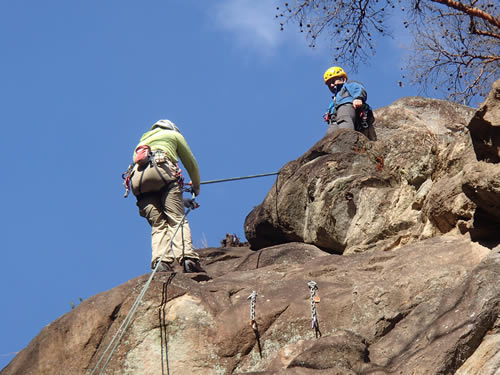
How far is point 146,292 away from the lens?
8859 millimetres

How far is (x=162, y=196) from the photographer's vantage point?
1073cm

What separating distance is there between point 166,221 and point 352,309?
10.3ft

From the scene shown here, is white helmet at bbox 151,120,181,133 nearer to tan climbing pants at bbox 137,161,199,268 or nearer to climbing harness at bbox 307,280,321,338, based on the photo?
tan climbing pants at bbox 137,161,199,268

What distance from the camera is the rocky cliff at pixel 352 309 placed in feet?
23.8

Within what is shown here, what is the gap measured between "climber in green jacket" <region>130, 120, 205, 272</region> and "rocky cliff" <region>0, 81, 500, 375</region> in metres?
0.54

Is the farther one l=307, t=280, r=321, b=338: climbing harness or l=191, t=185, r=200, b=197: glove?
l=191, t=185, r=200, b=197: glove

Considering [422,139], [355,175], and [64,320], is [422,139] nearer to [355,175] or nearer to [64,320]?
[355,175]

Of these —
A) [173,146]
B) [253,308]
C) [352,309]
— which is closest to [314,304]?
[352,309]

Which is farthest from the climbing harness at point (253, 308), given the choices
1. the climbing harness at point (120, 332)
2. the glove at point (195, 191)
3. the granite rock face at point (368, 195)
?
the glove at point (195, 191)

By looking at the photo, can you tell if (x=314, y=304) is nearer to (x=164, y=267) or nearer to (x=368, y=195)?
(x=164, y=267)

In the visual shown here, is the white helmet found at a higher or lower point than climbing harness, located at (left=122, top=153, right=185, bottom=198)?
higher

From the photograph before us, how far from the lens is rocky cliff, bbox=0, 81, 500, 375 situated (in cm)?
727

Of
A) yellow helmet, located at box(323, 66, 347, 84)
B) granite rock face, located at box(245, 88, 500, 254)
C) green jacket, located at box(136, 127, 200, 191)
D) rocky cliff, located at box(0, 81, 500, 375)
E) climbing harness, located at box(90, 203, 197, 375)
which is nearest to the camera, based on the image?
rocky cliff, located at box(0, 81, 500, 375)

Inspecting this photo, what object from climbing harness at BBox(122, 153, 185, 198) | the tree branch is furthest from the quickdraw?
the tree branch
